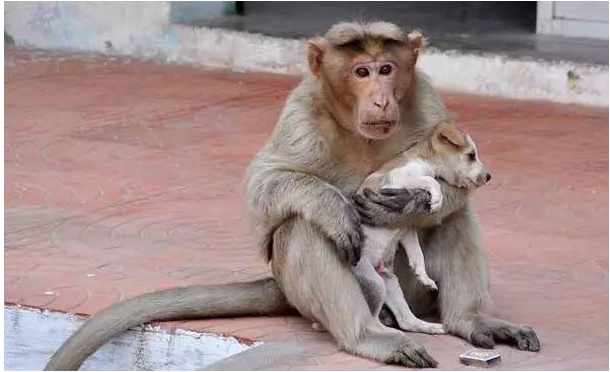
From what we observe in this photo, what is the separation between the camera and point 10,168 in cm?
844

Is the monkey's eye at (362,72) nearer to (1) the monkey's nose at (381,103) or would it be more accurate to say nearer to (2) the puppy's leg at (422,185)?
(1) the monkey's nose at (381,103)

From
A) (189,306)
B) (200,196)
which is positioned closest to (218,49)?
(200,196)

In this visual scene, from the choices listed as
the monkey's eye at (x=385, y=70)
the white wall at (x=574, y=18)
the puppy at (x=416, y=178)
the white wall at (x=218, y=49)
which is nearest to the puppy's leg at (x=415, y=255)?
the puppy at (x=416, y=178)

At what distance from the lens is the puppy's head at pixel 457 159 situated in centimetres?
523

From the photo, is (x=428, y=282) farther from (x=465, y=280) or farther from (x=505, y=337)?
(x=505, y=337)

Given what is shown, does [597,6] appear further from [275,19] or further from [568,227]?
[568,227]

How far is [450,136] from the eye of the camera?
5234 millimetres

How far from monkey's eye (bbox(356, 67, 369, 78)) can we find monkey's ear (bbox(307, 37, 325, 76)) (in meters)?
0.18

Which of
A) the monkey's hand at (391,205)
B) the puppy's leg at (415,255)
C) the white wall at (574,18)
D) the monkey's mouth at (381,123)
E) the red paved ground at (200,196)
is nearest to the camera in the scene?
the monkey's mouth at (381,123)

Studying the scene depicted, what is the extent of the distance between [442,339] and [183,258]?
1595 mm

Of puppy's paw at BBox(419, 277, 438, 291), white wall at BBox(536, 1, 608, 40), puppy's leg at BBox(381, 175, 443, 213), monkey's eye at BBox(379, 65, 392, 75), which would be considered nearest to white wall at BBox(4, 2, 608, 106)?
white wall at BBox(536, 1, 608, 40)

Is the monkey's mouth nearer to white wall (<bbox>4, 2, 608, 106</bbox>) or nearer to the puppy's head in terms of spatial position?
the puppy's head

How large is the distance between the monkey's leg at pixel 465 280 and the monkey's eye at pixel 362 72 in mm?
636

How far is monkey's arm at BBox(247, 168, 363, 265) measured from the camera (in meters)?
5.07
